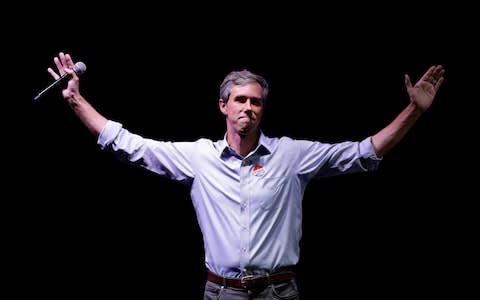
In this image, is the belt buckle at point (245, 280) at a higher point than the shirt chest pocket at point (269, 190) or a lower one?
lower

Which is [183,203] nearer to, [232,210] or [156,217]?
[156,217]

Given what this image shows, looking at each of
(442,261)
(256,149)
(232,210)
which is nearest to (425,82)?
(256,149)

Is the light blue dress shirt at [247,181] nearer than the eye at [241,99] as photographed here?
Yes

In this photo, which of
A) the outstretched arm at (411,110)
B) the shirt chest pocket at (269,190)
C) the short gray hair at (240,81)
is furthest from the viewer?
the short gray hair at (240,81)

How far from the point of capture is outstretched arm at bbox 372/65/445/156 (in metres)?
2.57

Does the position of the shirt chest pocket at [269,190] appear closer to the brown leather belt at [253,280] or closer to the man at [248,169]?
the man at [248,169]

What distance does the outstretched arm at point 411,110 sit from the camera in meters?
2.57

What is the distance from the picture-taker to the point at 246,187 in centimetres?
272

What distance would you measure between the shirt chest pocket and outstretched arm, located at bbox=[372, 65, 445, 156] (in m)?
0.47

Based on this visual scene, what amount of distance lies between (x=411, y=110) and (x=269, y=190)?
72 cm

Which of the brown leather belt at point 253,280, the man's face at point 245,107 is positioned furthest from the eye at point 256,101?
the brown leather belt at point 253,280

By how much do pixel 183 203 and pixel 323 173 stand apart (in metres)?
1.21

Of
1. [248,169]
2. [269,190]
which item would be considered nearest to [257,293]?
[269,190]

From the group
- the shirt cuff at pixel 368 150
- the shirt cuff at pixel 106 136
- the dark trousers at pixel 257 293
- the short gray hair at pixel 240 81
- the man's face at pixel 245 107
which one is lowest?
the dark trousers at pixel 257 293
